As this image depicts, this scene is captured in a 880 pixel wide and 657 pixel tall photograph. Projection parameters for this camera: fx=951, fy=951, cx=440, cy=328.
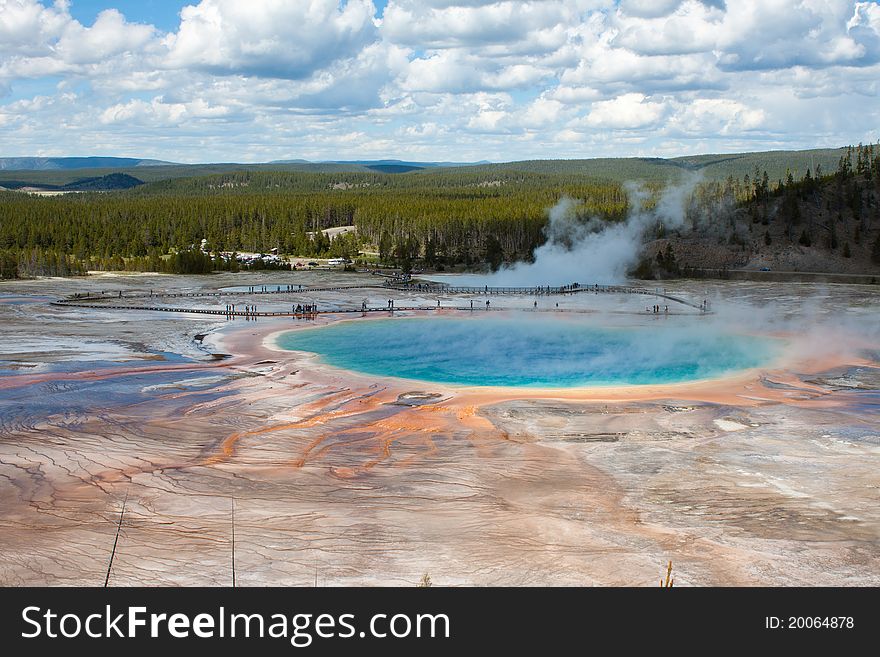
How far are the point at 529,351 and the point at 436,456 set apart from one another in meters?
15.6

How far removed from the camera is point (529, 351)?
1325 inches

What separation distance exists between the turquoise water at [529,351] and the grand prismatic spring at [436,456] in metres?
0.20

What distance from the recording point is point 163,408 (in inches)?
880

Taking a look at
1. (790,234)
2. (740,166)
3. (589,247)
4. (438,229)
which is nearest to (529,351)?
(589,247)

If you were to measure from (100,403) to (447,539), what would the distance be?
1228cm

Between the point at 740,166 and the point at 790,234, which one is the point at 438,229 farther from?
the point at 740,166

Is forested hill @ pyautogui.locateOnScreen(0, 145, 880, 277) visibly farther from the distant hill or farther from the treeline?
the distant hill

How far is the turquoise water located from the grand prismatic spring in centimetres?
20

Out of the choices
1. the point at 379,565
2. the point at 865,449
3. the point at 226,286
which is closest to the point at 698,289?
the point at 226,286

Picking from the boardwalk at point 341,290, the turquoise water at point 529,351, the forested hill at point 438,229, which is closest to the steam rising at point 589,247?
the forested hill at point 438,229

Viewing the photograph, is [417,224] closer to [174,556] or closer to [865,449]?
[865,449]

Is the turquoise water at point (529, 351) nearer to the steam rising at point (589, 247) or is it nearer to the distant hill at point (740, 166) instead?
the steam rising at point (589, 247)

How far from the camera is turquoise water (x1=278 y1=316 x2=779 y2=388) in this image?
28.4 metres

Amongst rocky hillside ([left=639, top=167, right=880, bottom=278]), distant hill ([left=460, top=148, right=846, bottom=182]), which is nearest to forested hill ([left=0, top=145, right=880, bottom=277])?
rocky hillside ([left=639, top=167, right=880, bottom=278])
